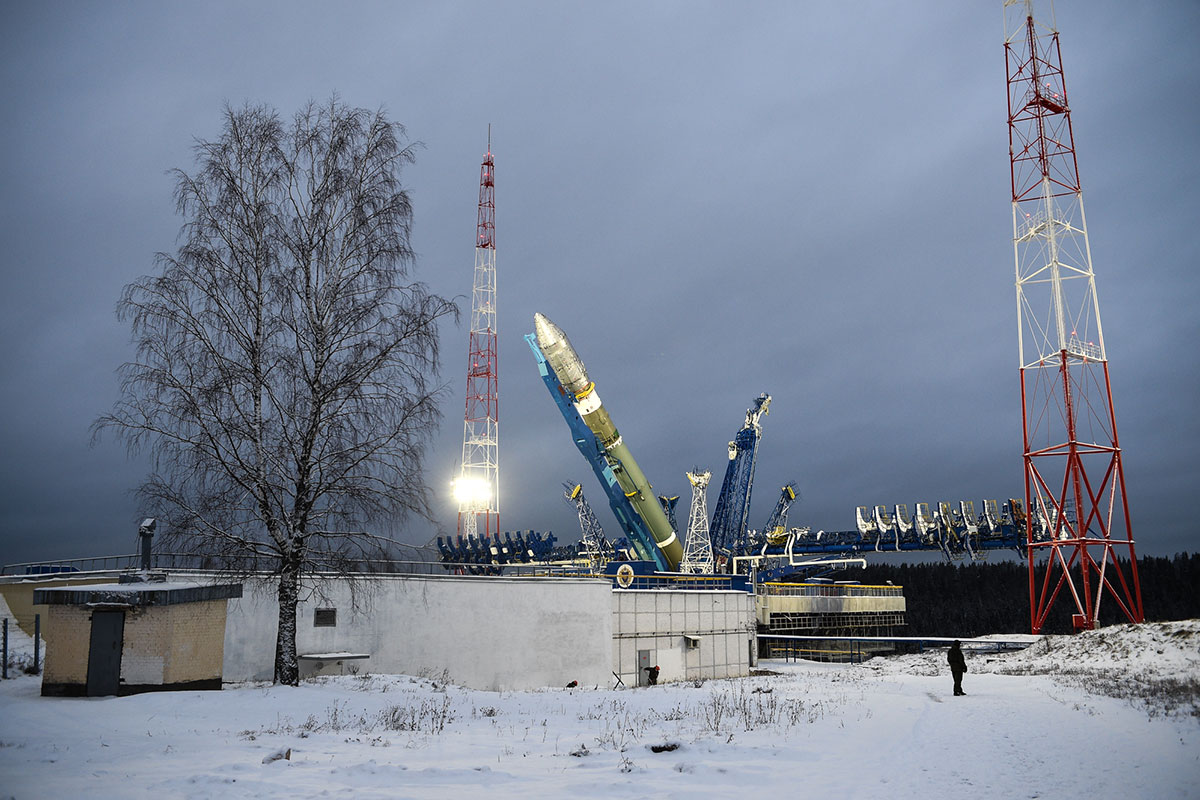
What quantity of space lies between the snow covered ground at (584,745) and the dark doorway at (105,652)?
1.80 feet

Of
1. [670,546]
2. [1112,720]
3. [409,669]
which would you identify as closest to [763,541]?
[670,546]

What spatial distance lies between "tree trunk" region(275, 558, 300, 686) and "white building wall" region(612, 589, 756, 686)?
561 inches

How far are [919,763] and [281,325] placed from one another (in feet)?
44.4

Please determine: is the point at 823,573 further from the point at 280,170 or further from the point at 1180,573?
the point at 280,170

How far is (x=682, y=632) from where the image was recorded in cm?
3014

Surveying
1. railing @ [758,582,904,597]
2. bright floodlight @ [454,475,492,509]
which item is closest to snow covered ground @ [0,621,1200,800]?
bright floodlight @ [454,475,492,509]

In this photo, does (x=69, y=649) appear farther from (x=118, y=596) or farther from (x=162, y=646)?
(x=162, y=646)

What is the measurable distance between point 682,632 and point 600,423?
1345cm

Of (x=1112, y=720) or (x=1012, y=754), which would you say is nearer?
(x=1012, y=754)

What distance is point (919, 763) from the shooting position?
29.3 feet

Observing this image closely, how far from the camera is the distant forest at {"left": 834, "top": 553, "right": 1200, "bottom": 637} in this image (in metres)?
71.1

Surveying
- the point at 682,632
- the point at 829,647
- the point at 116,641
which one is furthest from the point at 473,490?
the point at 116,641

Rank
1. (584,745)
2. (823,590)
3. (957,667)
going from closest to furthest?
1. (584,745)
2. (957,667)
3. (823,590)

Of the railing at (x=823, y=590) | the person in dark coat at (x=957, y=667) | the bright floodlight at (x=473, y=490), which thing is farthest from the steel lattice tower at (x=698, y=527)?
the person in dark coat at (x=957, y=667)
